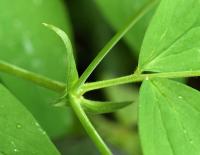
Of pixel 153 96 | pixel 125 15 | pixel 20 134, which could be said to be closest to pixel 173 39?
pixel 153 96

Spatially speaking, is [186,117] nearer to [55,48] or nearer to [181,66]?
[181,66]

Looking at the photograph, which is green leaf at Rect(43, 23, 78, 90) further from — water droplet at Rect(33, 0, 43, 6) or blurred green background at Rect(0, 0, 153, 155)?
water droplet at Rect(33, 0, 43, 6)


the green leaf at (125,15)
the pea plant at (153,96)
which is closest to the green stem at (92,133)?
the pea plant at (153,96)

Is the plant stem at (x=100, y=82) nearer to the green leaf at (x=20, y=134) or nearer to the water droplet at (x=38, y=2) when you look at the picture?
the green leaf at (x=20, y=134)

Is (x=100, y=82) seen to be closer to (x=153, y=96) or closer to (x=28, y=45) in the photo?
(x=153, y=96)

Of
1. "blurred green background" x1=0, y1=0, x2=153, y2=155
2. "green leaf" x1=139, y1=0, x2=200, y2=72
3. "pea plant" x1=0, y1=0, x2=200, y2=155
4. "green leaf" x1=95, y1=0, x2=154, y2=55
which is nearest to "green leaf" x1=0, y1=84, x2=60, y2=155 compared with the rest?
"pea plant" x1=0, y1=0, x2=200, y2=155

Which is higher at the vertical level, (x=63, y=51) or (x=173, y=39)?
(x=173, y=39)
